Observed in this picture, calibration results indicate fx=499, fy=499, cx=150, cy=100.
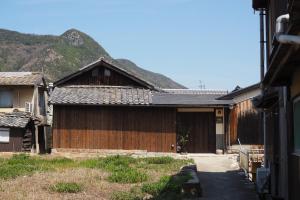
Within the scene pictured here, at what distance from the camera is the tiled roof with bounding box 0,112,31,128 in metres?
30.1

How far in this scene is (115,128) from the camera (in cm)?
2869

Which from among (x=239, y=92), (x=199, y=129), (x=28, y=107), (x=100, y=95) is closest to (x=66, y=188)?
(x=100, y=95)

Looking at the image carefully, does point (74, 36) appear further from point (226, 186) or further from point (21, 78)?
point (226, 186)

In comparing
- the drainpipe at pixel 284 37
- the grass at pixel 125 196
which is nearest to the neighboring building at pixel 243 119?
the grass at pixel 125 196

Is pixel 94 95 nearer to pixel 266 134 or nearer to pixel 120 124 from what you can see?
pixel 120 124

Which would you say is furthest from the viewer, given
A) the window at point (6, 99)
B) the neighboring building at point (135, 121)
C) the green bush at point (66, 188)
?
the window at point (6, 99)

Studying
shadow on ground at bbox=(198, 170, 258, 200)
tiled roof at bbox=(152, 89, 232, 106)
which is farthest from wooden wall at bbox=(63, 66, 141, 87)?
shadow on ground at bbox=(198, 170, 258, 200)

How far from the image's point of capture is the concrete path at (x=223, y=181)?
13758 mm

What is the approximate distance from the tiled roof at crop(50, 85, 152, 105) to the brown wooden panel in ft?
A: 8.39

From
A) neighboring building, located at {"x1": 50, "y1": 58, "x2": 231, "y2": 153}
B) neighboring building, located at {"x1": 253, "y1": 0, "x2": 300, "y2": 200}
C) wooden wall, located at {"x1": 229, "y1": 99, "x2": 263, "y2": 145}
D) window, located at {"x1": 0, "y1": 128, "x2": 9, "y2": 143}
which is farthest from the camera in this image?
window, located at {"x1": 0, "y1": 128, "x2": 9, "y2": 143}

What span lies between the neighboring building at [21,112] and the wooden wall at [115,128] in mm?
3028

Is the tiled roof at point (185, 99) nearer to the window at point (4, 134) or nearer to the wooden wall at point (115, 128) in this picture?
the wooden wall at point (115, 128)

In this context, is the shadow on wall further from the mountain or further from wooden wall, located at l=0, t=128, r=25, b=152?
the mountain

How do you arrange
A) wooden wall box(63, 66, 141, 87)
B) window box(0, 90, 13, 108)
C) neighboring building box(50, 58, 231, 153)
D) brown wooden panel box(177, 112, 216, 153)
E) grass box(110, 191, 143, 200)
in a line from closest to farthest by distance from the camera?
grass box(110, 191, 143, 200) → neighboring building box(50, 58, 231, 153) → brown wooden panel box(177, 112, 216, 153) → wooden wall box(63, 66, 141, 87) → window box(0, 90, 13, 108)
